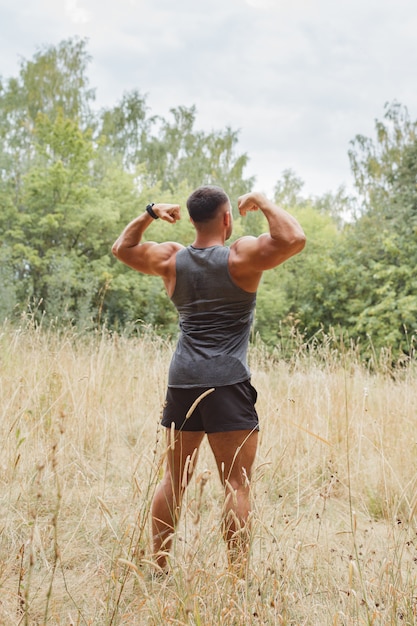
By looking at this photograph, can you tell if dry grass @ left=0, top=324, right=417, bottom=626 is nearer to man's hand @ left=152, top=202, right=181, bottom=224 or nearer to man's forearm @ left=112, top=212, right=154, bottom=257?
man's forearm @ left=112, top=212, right=154, bottom=257

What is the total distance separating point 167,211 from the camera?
2814 mm

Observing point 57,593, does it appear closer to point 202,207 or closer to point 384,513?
point 202,207

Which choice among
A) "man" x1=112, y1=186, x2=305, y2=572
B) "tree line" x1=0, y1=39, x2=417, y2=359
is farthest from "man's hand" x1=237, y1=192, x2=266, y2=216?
"tree line" x1=0, y1=39, x2=417, y2=359

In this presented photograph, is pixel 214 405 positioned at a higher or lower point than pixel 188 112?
lower

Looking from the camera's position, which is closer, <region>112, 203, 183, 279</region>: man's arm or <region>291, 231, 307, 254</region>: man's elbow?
<region>291, 231, 307, 254</region>: man's elbow

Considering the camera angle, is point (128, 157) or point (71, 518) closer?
point (71, 518)

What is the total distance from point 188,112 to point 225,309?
85.7 feet

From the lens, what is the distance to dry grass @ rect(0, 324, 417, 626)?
202 cm

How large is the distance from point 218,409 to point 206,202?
1.00m

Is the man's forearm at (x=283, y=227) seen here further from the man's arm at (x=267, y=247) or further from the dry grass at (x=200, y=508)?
the dry grass at (x=200, y=508)

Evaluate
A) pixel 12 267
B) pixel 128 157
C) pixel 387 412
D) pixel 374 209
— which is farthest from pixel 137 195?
pixel 387 412

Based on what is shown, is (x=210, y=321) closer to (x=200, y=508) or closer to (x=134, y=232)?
(x=134, y=232)

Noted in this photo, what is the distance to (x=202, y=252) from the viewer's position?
2.64 m

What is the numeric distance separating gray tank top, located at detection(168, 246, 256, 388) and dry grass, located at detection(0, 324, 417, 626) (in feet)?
1.40
